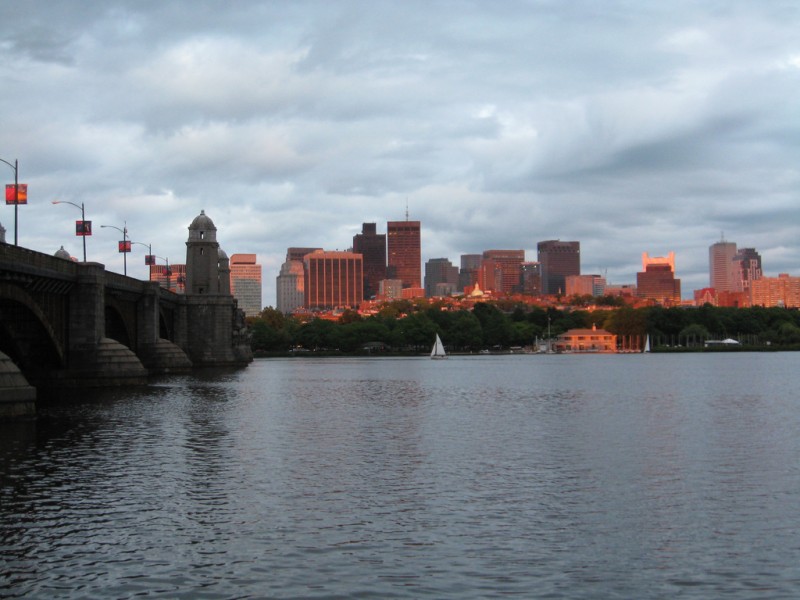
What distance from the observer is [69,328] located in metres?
68.8

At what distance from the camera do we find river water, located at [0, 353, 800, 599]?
17.3 meters


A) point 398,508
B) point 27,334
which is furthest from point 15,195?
point 398,508

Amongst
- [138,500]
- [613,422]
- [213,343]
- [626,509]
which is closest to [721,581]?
[626,509]

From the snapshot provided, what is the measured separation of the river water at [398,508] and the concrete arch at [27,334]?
45.7 ft

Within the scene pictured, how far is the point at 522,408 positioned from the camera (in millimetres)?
57062

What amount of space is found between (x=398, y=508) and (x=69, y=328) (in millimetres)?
50891

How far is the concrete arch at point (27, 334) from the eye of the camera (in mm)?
58781

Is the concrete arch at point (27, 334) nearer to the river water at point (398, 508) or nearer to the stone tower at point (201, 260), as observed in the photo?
the river water at point (398, 508)

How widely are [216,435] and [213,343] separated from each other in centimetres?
9698

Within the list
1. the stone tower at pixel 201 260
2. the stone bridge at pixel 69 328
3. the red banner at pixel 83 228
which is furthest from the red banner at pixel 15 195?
the stone tower at pixel 201 260

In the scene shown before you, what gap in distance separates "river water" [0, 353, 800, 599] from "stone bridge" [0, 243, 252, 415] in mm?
10123

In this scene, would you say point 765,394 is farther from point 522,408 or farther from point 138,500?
point 138,500

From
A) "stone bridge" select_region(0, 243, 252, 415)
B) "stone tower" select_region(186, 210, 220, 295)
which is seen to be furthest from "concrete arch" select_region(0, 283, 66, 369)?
"stone tower" select_region(186, 210, 220, 295)

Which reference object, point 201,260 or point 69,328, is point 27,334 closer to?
point 69,328
